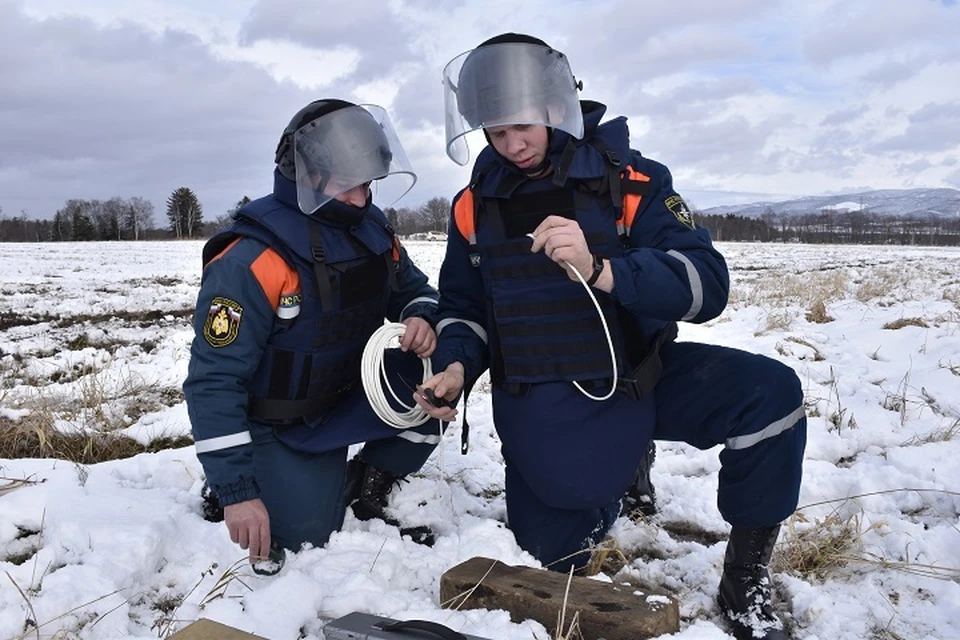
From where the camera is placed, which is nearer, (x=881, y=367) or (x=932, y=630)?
(x=932, y=630)

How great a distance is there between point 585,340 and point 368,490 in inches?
52.1

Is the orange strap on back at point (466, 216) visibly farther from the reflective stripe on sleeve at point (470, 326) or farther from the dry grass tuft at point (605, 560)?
the dry grass tuft at point (605, 560)

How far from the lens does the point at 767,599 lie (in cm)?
248

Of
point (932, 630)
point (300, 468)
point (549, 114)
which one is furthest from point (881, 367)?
point (300, 468)

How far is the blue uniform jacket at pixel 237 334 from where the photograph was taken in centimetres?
271

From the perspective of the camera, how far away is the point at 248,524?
267cm

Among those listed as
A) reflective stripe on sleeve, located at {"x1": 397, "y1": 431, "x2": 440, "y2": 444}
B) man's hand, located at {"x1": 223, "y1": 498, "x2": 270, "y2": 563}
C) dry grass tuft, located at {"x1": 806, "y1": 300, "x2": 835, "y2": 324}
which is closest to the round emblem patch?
man's hand, located at {"x1": 223, "y1": 498, "x2": 270, "y2": 563}

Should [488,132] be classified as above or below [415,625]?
above

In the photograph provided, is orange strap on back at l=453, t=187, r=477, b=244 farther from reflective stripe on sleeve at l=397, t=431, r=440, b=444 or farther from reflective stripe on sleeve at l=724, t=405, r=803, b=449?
reflective stripe on sleeve at l=724, t=405, r=803, b=449

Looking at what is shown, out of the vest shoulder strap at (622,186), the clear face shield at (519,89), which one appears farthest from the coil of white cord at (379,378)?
the vest shoulder strap at (622,186)

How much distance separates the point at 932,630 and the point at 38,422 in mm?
4294

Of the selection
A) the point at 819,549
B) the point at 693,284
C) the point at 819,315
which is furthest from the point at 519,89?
the point at 819,315

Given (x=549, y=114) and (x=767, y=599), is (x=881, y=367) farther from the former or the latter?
(x=549, y=114)

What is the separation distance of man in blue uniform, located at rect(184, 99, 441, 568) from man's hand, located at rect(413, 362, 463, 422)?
0.96 feet
